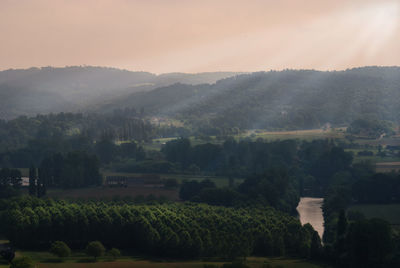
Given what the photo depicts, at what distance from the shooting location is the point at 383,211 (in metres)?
106

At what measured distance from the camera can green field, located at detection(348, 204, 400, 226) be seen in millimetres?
98562

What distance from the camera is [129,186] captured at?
133125 mm

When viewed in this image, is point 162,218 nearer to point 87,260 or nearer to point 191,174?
point 87,260

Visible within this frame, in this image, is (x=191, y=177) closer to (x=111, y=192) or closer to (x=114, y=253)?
(x=111, y=192)

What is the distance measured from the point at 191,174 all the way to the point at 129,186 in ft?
89.5

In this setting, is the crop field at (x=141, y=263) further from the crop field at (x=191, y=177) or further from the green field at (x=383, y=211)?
the crop field at (x=191, y=177)

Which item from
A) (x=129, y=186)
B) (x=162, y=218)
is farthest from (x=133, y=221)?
(x=129, y=186)

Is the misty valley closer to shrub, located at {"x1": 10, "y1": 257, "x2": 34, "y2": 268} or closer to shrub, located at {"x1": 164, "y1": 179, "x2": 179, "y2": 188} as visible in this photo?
shrub, located at {"x1": 10, "y1": 257, "x2": 34, "y2": 268}

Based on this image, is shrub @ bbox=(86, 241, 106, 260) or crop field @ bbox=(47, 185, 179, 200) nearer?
shrub @ bbox=(86, 241, 106, 260)

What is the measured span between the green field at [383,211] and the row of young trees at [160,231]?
20.7 m

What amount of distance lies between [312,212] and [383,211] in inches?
492

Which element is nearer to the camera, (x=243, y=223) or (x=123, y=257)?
(x=123, y=257)

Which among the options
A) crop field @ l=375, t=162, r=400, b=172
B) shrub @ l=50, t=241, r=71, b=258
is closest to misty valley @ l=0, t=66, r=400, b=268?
shrub @ l=50, t=241, r=71, b=258

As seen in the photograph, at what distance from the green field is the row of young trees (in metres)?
20.7
